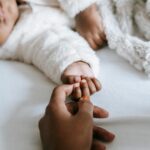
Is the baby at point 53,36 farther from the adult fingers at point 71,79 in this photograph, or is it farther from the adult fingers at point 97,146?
the adult fingers at point 97,146

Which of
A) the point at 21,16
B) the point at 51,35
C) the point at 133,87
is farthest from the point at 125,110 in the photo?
the point at 21,16

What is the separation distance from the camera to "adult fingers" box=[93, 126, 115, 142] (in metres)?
0.58

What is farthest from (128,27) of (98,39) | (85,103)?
(85,103)

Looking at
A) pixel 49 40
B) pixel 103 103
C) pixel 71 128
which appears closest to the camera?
pixel 71 128

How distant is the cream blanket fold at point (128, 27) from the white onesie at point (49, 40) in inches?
2.1

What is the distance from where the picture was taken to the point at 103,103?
0.67 meters

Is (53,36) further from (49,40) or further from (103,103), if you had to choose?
(103,103)

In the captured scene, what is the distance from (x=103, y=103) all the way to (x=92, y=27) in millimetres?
241

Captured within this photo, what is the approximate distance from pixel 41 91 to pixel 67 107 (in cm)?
10

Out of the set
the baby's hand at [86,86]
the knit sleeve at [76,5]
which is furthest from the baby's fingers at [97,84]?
the knit sleeve at [76,5]

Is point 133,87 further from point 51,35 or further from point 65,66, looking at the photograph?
point 51,35

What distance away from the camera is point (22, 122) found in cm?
64

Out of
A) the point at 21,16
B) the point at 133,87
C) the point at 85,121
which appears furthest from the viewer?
the point at 21,16

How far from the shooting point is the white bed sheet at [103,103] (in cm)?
59
